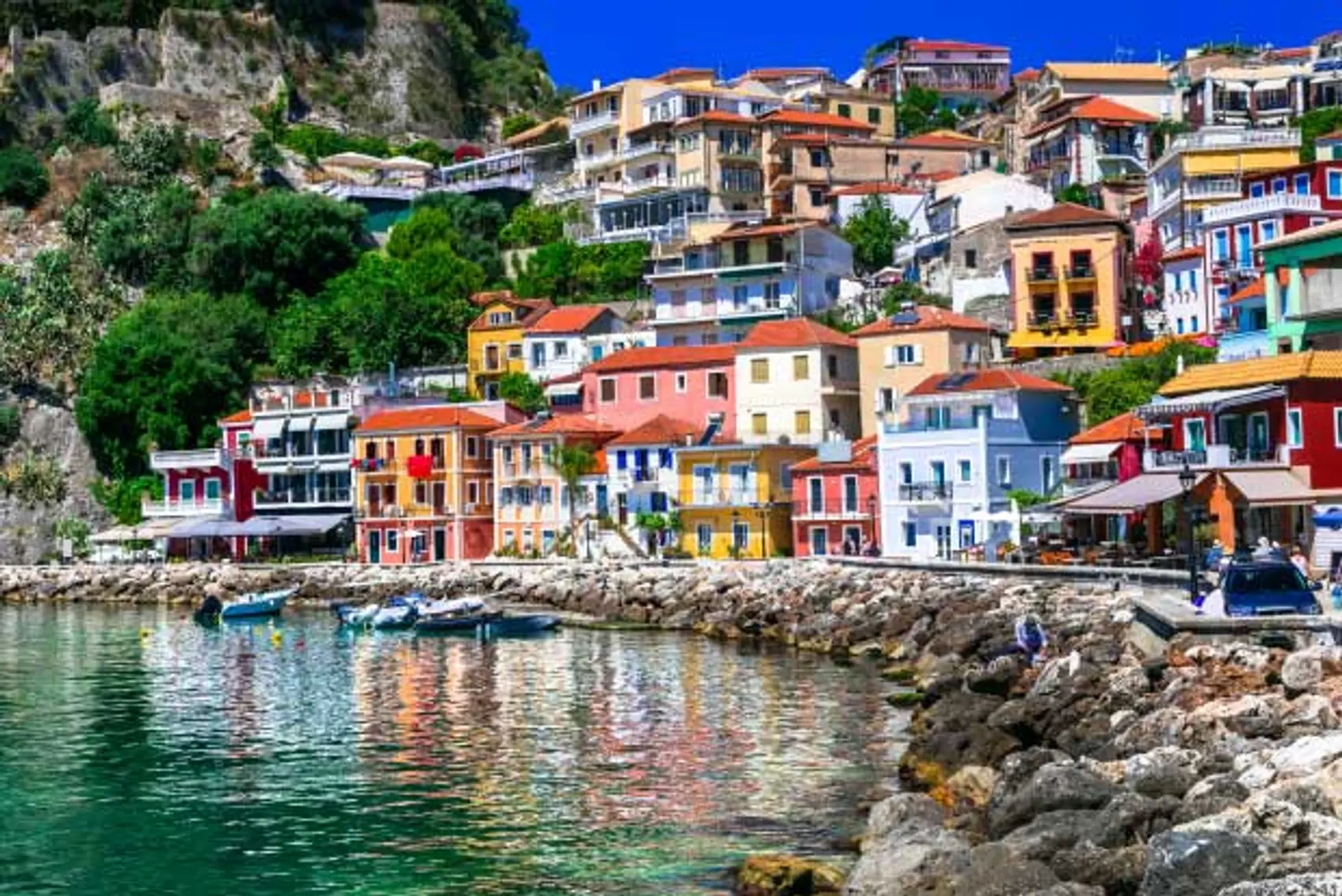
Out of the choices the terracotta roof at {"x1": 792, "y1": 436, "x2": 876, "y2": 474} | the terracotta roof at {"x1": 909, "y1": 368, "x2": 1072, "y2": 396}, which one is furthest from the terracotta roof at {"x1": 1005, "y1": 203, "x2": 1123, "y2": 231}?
the terracotta roof at {"x1": 792, "y1": 436, "x2": 876, "y2": 474}

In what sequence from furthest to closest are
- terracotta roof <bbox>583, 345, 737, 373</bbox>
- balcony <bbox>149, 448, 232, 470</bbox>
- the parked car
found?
balcony <bbox>149, 448, 232, 470</bbox>
terracotta roof <bbox>583, 345, 737, 373</bbox>
the parked car

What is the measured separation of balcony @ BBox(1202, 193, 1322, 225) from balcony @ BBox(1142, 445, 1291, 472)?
19.8m

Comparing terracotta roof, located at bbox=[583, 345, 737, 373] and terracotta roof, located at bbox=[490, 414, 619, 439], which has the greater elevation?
terracotta roof, located at bbox=[583, 345, 737, 373]

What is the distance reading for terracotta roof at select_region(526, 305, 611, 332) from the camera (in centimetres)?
8119

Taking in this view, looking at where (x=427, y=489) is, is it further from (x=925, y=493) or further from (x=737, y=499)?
(x=925, y=493)

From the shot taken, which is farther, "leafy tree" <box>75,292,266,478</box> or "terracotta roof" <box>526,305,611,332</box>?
"leafy tree" <box>75,292,266,478</box>

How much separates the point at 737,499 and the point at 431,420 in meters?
16.3

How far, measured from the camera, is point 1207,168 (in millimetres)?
72562

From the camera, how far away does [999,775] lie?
22.1 m

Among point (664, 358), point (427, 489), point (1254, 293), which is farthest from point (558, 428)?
point (1254, 293)

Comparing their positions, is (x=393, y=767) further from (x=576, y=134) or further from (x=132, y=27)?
(x=132, y=27)

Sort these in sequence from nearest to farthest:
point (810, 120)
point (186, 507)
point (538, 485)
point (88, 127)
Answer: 1. point (538, 485)
2. point (186, 507)
3. point (810, 120)
4. point (88, 127)

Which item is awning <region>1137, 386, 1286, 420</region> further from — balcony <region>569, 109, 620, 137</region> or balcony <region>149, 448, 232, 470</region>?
balcony <region>569, 109, 620, 137</region>

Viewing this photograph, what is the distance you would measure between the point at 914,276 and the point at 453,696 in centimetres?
4650
